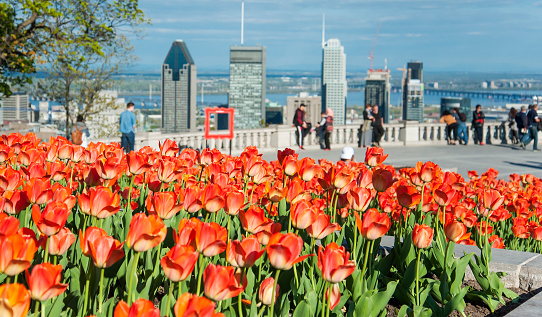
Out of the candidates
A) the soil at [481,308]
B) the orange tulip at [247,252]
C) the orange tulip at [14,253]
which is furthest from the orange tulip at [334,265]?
the soil at [481,308]

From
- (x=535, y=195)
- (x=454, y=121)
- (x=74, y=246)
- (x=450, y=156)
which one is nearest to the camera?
(x=74, y=246)

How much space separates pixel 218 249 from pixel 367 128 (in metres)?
23.9

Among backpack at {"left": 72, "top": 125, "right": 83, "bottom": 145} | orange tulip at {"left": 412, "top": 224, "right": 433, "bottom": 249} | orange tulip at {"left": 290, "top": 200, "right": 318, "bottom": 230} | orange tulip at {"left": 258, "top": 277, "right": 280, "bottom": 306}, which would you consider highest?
orange tulip at {"left": 290, "top": 200, "right": 318, "bottom": 230}

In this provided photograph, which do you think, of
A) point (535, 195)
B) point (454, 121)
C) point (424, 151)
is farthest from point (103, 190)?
point (454, 121)

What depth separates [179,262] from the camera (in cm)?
217

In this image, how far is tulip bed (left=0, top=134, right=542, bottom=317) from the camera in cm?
220

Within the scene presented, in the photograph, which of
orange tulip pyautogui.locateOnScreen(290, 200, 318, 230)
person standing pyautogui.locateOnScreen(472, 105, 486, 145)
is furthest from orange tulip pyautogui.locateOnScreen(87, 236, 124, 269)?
person standing pyautogui.locateOnScreen(472, 105, 486, 145)

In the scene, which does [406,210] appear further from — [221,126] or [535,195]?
[221,126]

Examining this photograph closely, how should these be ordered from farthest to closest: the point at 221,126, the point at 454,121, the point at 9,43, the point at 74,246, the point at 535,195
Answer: the point at 221,126, the point at 454,121, the point at 9,43, the point at 535,195, the point at 74,246

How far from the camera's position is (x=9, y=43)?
18453 mm

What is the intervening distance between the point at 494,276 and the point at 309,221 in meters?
1.54

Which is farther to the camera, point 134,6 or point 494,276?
point 134,6

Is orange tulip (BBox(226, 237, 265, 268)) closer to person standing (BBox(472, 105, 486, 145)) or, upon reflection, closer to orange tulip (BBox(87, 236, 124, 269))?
orange tulip (BBox(87, 236, 124, 269))

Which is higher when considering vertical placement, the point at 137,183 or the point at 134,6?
the point at 134,6
